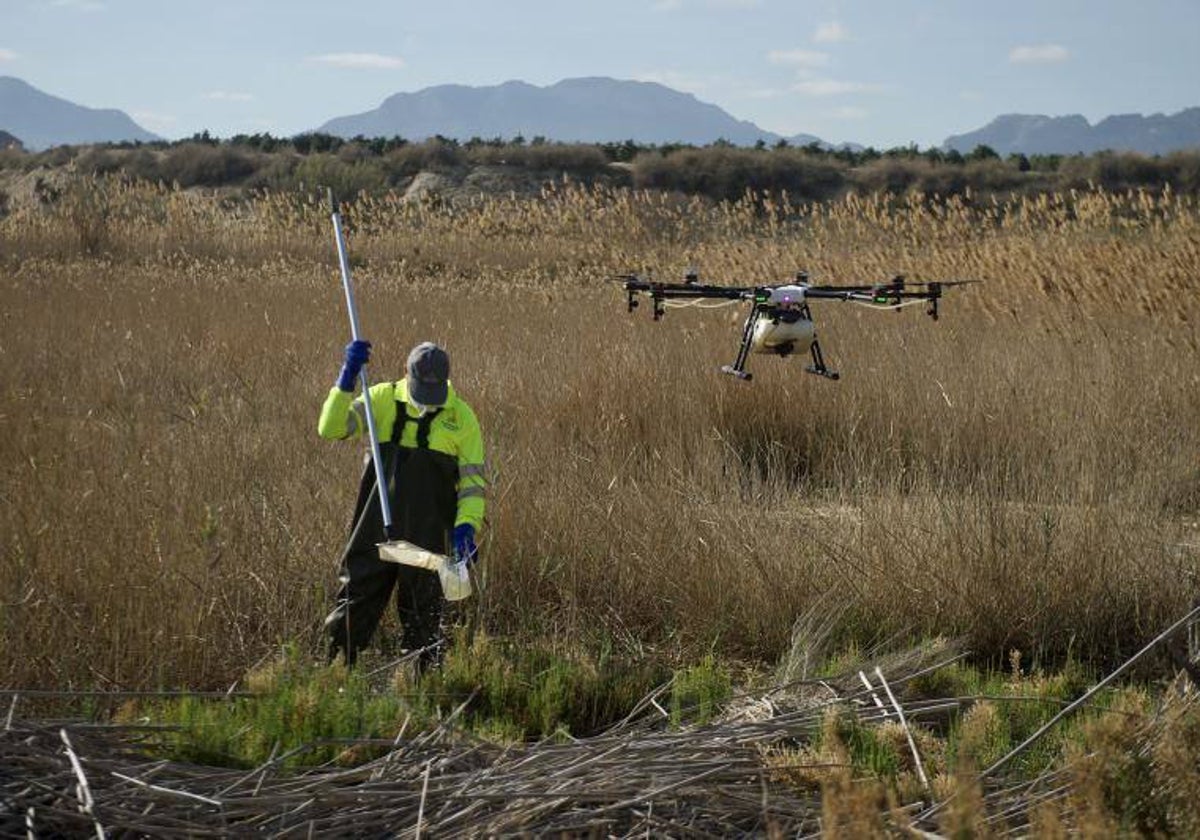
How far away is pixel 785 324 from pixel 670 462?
7.50 feet

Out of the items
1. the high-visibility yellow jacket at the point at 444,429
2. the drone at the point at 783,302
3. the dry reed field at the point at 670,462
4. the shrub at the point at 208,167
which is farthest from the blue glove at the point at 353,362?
the shrub at the point at 208,167

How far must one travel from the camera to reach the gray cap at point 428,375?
5.69m

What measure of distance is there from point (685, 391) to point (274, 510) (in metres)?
3.77

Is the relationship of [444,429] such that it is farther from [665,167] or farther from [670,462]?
[665,167]

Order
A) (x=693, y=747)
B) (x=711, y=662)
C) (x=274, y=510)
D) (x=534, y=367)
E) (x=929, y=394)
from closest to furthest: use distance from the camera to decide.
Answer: (x=693, y=747)
(x=711, y=662)
(x=274, y=510)
(x=929, y=394)
(x=534, y=367)

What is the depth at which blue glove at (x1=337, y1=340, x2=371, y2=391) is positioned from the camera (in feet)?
18.3

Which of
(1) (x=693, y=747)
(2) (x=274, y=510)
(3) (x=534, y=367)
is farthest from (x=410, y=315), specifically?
(1) (x=693, y=747)

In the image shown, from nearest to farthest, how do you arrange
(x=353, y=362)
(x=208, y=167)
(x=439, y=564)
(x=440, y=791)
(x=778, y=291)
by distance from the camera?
(x=440, y=791)
(x=439, y=564)
(x=353, y=362)
(x=778, y=291)
(x=208, y=167)

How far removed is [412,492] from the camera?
5914mm

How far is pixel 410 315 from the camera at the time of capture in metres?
13.8

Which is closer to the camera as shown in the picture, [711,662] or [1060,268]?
[711,662]

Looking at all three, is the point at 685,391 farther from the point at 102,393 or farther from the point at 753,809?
the point at 753,809

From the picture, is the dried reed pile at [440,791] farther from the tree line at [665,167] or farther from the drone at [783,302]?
the tree line at [665,167]

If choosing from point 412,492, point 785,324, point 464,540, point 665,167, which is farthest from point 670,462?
point 665,167
